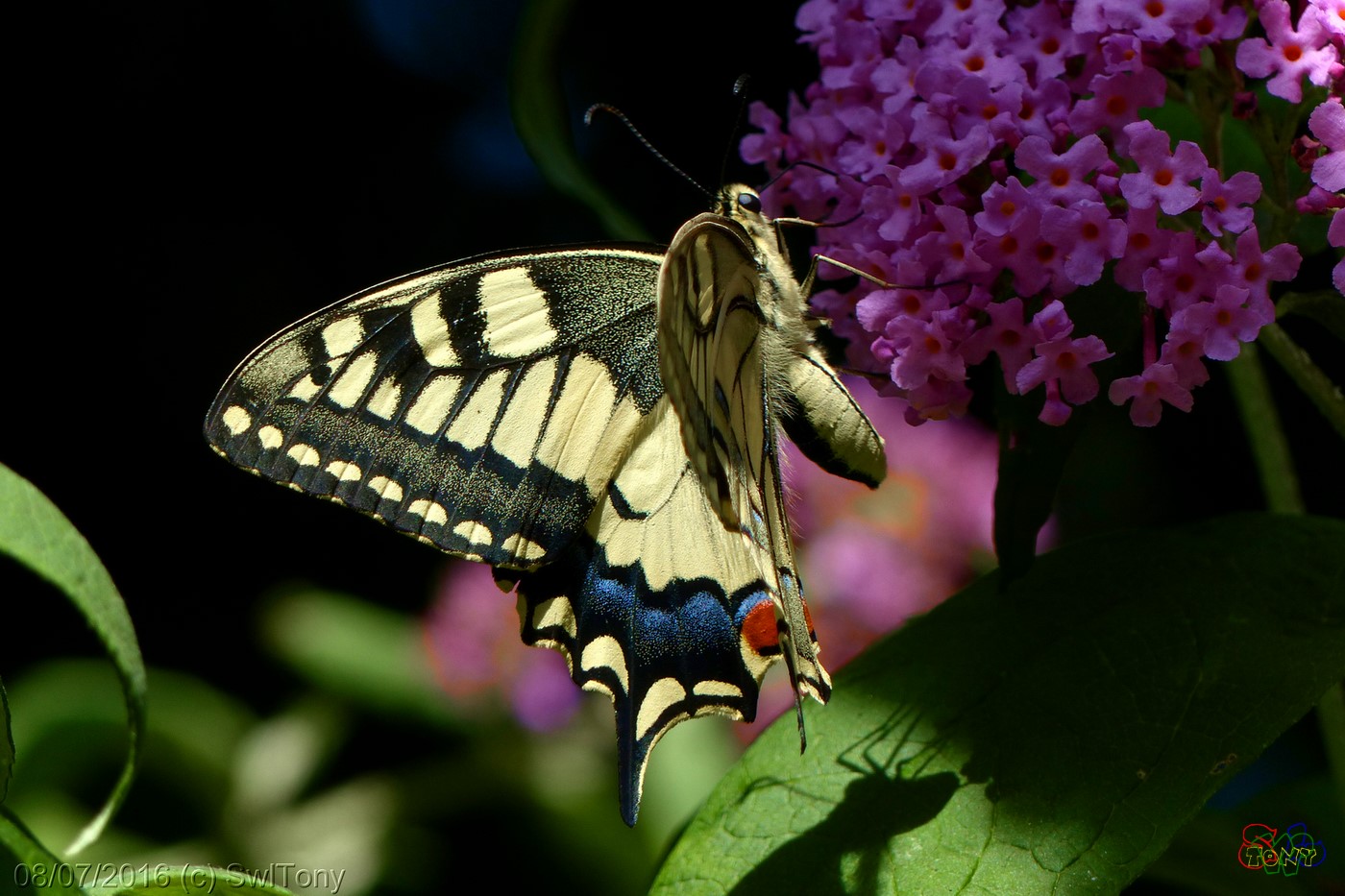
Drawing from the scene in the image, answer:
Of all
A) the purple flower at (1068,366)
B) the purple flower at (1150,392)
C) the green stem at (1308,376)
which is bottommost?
the green stem at (1308,376)

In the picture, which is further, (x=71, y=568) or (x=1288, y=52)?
(x=1288, y=52)

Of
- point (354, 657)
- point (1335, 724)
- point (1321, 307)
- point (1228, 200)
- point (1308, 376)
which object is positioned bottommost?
point (354, 657)

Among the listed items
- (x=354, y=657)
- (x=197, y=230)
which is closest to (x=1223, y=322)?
(x=354, y=657)

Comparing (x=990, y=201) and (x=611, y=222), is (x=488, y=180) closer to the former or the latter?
(x=611, y=222)

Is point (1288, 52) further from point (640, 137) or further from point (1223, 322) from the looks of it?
point (640, 137)

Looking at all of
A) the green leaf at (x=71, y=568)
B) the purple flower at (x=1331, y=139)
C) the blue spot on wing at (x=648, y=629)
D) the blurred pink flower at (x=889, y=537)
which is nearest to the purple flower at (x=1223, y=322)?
the purple flower at (x=1331, y=139)

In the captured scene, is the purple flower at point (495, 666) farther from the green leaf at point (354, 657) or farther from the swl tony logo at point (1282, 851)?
the swl tony logo at point (1282, 851)
